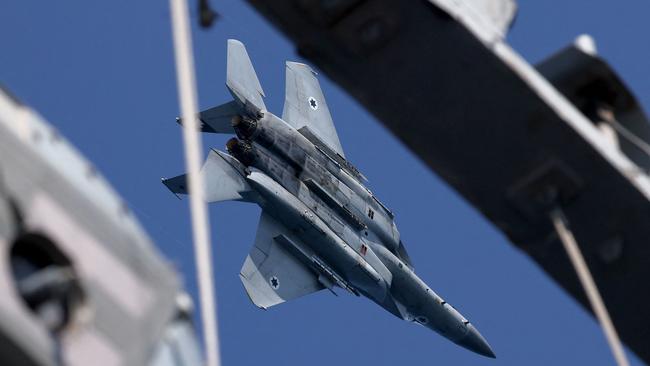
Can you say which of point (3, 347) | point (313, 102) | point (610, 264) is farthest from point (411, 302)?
point (3, 347)

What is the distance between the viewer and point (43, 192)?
4.95 meters

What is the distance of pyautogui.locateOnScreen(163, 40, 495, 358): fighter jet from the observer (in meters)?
44.9

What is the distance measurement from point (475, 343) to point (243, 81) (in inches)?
553

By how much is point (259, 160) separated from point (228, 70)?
14.1 ft

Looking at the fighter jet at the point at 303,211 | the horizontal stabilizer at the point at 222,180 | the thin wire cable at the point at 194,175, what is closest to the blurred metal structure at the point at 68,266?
the thin wire cable at the point at 194,175

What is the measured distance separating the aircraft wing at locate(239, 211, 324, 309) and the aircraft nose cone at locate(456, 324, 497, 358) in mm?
6479

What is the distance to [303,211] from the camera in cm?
4584

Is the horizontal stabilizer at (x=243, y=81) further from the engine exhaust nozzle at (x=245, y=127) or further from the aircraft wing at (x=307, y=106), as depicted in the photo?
the aircraft wing at (x=307, y=106)

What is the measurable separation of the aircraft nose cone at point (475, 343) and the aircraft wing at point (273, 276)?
6479 millimetres

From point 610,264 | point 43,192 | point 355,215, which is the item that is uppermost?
point 355,215

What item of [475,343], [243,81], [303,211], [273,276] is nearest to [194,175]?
[303,211]

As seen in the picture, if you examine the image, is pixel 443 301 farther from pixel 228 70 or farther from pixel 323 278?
pixel 228 70

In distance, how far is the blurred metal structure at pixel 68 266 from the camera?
4.67 metres

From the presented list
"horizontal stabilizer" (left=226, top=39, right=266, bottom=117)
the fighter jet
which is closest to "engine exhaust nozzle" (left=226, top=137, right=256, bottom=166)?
the fighter jet
